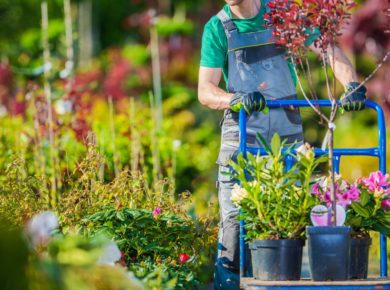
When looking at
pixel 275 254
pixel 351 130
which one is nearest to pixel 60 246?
pixel 275 254

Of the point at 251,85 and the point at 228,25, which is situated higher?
the point at 228,25

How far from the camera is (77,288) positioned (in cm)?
314

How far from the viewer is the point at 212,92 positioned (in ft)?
17.6

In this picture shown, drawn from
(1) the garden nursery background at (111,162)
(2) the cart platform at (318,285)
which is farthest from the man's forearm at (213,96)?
(2) the cart platform at (318,285)

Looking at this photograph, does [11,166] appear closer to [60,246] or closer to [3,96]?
[60,246]

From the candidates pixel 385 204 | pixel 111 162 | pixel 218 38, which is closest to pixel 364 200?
pixel 385 204

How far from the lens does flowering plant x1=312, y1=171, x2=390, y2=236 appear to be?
466cm

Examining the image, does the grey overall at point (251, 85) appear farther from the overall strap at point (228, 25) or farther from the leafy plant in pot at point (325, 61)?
the leafy plant in pot at point (325, 61)

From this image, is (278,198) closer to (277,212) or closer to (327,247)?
(277,212)

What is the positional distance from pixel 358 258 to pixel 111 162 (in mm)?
3779

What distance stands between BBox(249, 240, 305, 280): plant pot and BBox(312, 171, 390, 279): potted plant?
251mm

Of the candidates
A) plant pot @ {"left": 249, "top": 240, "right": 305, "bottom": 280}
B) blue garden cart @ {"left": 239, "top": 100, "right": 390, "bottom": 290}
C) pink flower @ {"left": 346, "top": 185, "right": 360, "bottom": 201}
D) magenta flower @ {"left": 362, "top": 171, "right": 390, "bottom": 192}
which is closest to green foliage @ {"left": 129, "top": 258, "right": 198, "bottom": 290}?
blue garden cart @ {"left": 239, "top": 100, "right": 390, "bottom": 290}

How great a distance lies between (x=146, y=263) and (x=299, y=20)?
1365 millimetres

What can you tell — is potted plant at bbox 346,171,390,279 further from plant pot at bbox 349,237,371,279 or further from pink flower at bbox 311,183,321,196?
pink flower at bbox 311,183,321,196
